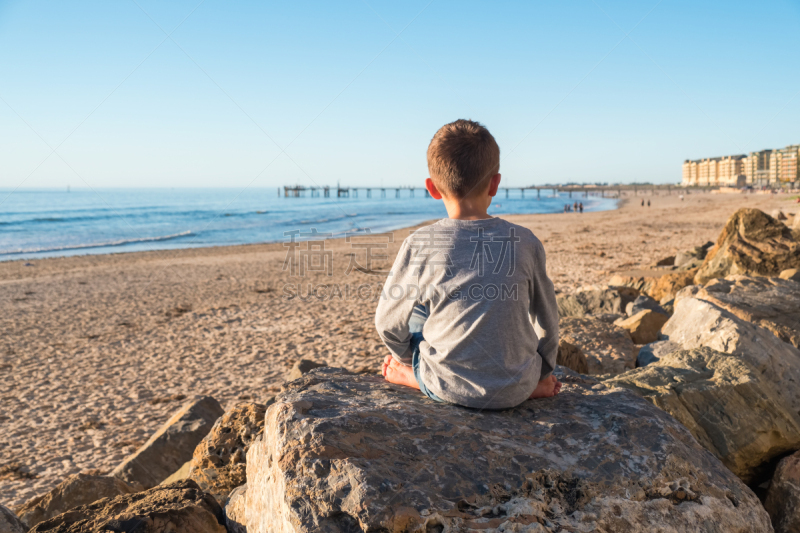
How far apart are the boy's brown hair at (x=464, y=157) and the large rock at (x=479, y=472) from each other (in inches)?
39.2

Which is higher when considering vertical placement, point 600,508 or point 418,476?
point 418,476

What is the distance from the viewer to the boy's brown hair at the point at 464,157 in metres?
2.04

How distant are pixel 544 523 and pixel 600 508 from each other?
228mm

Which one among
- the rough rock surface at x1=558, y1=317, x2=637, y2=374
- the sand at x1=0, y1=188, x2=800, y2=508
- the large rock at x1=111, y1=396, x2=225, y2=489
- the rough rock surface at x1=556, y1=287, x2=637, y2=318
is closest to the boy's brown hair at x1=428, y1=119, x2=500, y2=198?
the rough rock surface at x1=558, y1=317, x2=637, y2=374

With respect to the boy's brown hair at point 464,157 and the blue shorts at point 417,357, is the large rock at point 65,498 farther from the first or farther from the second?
the boy's brown hair at point 464,157

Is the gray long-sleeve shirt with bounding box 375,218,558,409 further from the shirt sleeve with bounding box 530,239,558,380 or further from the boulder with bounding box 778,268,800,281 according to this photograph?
the boulder with bounding box 778,268,800,281

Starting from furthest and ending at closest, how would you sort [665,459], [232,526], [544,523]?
[232,526], [665,459], [544,523]

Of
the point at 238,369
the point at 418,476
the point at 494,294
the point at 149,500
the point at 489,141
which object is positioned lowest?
the point at 238,369

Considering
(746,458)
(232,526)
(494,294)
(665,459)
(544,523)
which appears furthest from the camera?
(746,458)

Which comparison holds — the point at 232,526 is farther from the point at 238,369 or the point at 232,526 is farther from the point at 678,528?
the point at 238,369

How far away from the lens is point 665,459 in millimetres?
1853

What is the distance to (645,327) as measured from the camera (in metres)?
5.04

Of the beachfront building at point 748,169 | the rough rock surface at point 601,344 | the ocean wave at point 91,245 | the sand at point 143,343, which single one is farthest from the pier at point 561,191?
the rough rock surface at point 601,344

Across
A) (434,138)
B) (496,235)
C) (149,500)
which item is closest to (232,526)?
(149,500)
